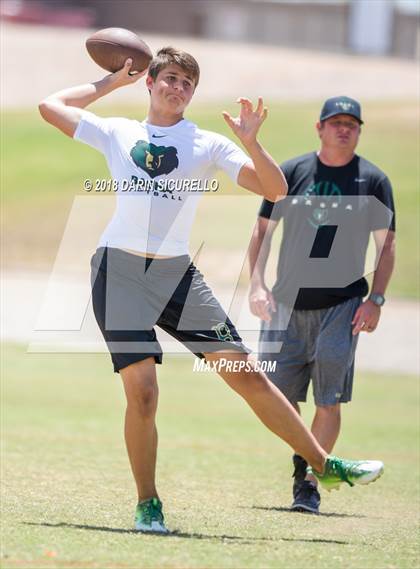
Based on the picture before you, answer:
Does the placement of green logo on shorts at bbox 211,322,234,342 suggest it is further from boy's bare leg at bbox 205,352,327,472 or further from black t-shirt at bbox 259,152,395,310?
black t-shirt at bbox 259,152,395,310

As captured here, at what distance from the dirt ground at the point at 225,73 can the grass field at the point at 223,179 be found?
1608 millimetres

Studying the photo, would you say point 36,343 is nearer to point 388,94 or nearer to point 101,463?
point 101,463

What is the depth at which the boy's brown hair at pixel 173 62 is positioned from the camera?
6617 mm

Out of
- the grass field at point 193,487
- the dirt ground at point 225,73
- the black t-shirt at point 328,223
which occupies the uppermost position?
the black t-shirt at point 328,223

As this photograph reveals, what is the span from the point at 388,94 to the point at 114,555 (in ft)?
135

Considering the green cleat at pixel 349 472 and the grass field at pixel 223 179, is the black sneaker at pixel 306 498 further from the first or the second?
the grass field at pixel 223 179

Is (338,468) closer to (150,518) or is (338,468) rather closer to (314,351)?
(150,518)

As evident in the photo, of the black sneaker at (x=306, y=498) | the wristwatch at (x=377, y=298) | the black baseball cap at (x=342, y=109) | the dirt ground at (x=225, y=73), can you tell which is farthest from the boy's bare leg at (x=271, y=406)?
the dirt ground at (x=225, y=73)

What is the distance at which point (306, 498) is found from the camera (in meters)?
7.64

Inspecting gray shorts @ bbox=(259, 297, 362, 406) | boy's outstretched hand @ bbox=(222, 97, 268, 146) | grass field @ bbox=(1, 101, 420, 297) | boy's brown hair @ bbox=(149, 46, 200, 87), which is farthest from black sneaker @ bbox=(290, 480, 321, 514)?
grass field @ bbox=(1, 101, 420, 297)

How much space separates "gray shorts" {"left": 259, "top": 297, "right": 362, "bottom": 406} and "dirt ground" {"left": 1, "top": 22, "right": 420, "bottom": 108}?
1425 inches

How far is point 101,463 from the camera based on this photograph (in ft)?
30.1

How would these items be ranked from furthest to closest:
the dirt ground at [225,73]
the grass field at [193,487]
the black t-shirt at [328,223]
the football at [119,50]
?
the dirt ground at [225,73], the black t-shirt at [328,223], the football at [119,50], the grass field at [193,487]

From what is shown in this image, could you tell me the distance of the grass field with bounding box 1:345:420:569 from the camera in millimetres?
5770
